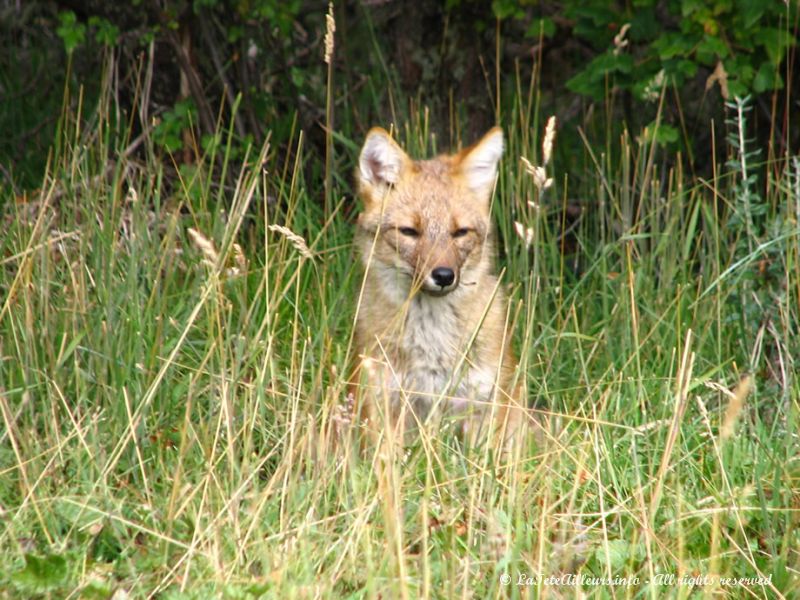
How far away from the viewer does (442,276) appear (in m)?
4.56

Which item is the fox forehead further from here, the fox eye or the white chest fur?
the white chest fur


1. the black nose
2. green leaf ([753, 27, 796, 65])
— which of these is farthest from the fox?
→ green leaf ([753, 27, 796, 65])

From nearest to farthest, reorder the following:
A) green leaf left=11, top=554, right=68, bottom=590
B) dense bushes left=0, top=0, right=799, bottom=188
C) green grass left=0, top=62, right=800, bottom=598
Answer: green leaf left=11, top=554, right=68, bottom=590 < green grass left=0, top=62, right=800, bottom=598 < dense bushes left=0, top=0, right=799, bottom=188

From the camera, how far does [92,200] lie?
4805mm

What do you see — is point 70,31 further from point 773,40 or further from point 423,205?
point 773,40

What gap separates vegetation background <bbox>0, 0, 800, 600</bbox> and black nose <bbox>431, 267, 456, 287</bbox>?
11.7 inches

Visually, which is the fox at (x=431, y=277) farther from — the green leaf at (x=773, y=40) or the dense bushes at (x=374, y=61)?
the green leaf at (x=773, y=40)

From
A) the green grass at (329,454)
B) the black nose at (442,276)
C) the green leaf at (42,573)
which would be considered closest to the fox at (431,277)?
the black nose at (442,276)

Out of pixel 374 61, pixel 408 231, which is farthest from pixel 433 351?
pixel 374 61

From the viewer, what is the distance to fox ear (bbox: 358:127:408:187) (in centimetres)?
492

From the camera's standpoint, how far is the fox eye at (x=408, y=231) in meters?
4.93

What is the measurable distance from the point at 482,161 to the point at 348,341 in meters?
1.03

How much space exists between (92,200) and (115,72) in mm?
2220

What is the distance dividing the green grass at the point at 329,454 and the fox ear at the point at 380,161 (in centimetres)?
48
